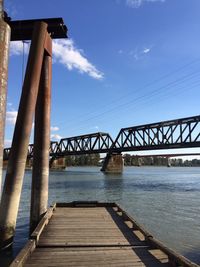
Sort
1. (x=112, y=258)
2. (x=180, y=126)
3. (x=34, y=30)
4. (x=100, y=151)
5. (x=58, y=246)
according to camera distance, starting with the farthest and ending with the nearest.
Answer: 1. (x=100, y=151)
2. (x=180, y=126)
3. (x=34, y=30)
4. (x=58, y=246)
5. (x=112, y=258)

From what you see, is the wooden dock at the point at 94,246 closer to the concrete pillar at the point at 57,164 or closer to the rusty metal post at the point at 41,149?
the rusty metal post at the point at 41,149

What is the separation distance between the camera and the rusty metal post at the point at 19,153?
13.2m

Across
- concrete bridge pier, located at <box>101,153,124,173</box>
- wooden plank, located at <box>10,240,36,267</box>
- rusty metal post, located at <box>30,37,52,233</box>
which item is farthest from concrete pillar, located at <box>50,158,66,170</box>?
wooden plank, located at <box>10,240,36,267</box>

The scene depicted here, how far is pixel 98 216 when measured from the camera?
17.3 metres

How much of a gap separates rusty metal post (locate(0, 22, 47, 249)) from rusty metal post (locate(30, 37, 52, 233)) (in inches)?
85.1

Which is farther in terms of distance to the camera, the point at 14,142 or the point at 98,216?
the point at 98,216

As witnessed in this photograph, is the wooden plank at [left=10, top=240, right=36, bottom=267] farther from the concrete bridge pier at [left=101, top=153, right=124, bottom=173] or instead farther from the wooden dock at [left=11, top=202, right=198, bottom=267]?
the concrete bridge pier at [left=101, top=153, right=124, bottom=173]

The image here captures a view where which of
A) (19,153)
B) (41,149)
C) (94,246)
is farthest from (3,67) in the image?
(94,246)

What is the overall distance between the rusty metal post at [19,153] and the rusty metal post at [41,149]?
7.10 ft

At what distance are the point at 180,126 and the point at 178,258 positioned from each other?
280 ft

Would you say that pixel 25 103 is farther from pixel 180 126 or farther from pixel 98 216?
pixel 180 126

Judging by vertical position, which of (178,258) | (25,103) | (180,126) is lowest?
(178,258)

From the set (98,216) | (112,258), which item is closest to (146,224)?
(98,216)

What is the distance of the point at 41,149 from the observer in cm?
1670
